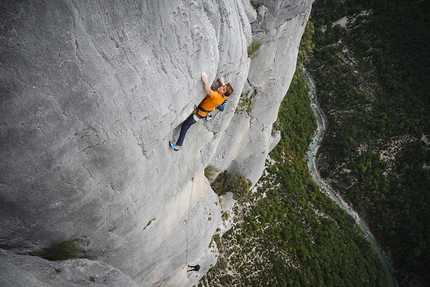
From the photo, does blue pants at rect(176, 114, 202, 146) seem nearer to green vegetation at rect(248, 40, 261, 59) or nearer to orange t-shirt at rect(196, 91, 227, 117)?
orange t-shirt at rect(196, 91, 227, 117)

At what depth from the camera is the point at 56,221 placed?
6.70 m

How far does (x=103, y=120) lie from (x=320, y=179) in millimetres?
35099

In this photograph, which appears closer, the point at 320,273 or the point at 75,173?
the point at 75,173

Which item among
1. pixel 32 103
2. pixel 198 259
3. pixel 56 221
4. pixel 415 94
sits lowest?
pixel 415 94

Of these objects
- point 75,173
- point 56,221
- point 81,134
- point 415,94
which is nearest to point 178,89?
point 81,134

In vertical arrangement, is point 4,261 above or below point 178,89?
below

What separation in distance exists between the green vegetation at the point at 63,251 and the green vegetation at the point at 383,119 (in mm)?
34377

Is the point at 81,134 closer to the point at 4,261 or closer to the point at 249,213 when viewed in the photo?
the point at 4,261

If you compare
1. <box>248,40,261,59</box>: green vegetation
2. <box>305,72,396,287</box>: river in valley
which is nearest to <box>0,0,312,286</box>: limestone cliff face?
<box>248,40,261,59</box>: green vegetation

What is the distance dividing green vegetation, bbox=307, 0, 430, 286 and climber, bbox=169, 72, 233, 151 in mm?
31991

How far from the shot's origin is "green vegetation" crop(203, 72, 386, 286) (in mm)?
20531

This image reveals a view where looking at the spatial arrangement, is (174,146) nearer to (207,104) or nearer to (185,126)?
(185,126)

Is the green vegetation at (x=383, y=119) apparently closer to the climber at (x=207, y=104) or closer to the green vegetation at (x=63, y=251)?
the climber at (x=207, y=104)

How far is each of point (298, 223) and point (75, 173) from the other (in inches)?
907
